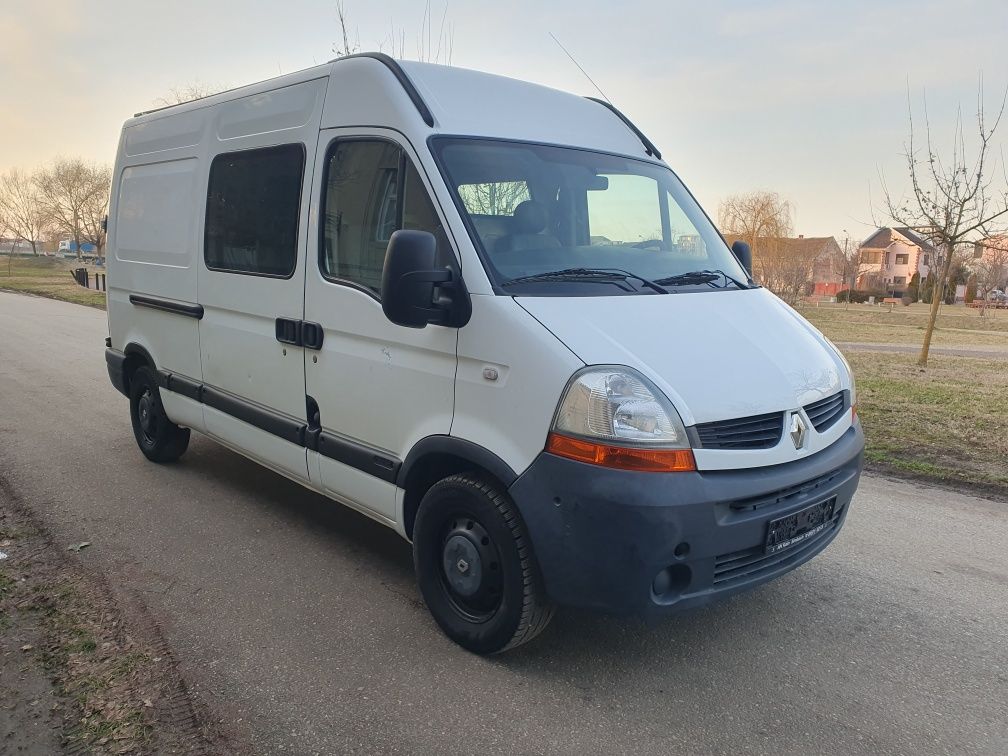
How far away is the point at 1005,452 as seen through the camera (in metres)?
6.84

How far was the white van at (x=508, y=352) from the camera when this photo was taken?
290 centimetres

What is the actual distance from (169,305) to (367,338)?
8.14 ft

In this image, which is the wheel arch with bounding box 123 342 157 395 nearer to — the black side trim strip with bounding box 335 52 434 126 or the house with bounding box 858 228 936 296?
the black side trim strip with bounding box 335 52 434 126

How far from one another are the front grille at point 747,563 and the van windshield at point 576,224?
3.92 ft

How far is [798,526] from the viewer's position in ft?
10.7

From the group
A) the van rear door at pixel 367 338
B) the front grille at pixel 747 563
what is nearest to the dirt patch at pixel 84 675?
the van rear door at pixel 367 338

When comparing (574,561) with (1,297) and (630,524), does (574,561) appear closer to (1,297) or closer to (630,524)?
(630,524)

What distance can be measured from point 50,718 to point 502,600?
1743 mm

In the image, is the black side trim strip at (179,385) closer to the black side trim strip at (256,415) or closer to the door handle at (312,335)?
the black side trim strip at (256,415)

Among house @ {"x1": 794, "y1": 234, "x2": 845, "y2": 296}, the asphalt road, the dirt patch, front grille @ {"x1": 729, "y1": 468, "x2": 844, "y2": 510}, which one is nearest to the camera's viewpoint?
the dirt patch

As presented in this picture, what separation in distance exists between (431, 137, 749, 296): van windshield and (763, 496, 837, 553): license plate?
3.71 feet

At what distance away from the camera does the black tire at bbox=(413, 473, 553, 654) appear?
10.2 feet

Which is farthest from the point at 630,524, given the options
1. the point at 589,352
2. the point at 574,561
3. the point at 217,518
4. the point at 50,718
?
the point at 217,518

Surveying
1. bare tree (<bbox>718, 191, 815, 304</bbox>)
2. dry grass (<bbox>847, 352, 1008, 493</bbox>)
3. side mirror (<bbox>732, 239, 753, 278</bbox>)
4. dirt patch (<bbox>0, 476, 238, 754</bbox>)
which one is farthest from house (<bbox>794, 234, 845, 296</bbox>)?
dirt patch (<bbox>0, 476, 238, 754</bbox>)
